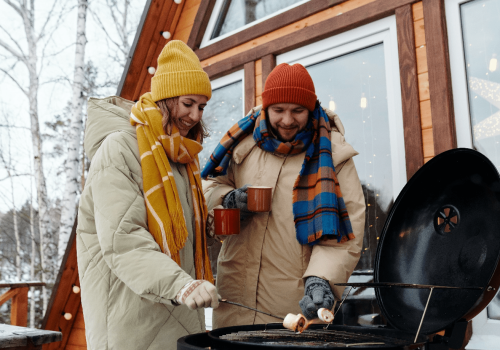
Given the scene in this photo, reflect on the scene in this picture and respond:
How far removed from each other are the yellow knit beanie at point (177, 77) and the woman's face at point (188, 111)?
0.02 m

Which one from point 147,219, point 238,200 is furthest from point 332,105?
point 147,219

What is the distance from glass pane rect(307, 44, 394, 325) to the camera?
245cm

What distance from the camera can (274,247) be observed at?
6.10 ft

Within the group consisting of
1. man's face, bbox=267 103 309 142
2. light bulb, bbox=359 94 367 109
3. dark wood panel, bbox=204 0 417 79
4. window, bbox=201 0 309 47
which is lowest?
man's face, bbox=267 103 309 142

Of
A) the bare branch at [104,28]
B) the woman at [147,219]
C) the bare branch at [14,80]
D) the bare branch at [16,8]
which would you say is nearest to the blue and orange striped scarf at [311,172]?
the woman at [147,219]

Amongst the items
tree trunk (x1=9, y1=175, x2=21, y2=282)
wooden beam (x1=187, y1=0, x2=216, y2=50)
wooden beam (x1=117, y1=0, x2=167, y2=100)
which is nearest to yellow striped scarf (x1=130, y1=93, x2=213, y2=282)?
wooden beam (x1=187, y1=0, x2=216, y2=50)

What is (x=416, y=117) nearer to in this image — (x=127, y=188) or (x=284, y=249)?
(x=284, y=249)

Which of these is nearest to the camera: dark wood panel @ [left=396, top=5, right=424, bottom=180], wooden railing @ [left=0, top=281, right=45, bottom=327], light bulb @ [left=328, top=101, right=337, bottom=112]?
dark wood panel @ [left=396, top=5, right=424, bottom=180]

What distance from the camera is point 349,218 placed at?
5.74 ft

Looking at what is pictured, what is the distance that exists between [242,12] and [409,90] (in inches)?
70.5

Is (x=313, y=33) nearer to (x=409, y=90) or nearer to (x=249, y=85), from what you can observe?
(x=249, y=85)

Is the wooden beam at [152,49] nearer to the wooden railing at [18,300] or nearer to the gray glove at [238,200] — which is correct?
the wooden railing at [18,300]

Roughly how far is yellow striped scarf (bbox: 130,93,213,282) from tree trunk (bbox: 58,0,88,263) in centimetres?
619

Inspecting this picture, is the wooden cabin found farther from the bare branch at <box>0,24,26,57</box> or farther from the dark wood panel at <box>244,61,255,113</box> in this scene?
the bare branch at <box>0,24,26,57</box>
